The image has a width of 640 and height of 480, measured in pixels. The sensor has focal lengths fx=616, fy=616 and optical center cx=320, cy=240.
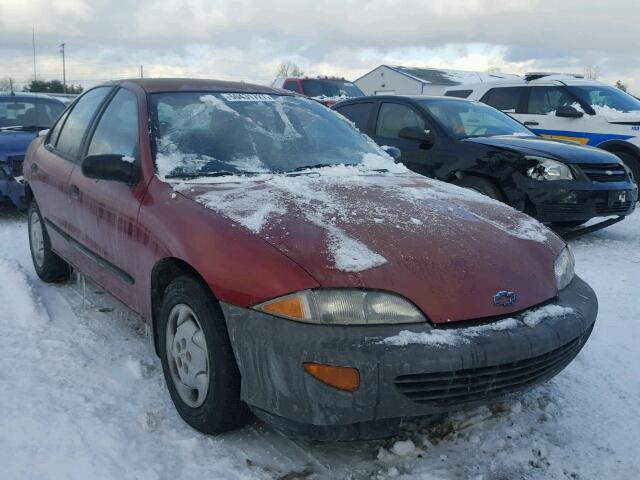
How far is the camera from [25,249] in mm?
5742

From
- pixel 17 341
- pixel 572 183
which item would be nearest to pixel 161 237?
pixel 17 341

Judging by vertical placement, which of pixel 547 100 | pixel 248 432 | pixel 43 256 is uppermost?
pixel 547 100

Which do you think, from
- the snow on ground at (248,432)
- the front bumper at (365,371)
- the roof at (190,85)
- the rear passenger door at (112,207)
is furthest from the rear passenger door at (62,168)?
the front bumper at (365,371)

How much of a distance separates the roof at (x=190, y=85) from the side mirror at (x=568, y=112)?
233 inches

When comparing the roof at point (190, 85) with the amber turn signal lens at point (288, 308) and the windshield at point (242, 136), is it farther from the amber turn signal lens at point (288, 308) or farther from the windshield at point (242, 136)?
the amber turn signal lens at point (288, 308)

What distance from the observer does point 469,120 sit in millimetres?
6824

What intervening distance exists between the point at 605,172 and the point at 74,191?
481cm

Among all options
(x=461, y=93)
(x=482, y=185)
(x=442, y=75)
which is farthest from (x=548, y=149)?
(x=442, y=75)

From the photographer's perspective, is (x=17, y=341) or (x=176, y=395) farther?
(x=17, y=341)

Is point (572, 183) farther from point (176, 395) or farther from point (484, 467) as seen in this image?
point (176, 395)

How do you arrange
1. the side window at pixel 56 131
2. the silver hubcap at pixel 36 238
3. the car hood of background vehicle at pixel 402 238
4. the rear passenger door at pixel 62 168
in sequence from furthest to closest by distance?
the silver hubcap at pixel 36 238 → the side window at pixel 56 131 → the rear passenger door at pixel 62 168 → the car hood of background vehicle at pixel 402 238

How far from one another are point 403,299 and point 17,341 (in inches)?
94.9

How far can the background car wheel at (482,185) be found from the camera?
5.98 metres

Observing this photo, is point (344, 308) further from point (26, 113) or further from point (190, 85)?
point (26, 113)
